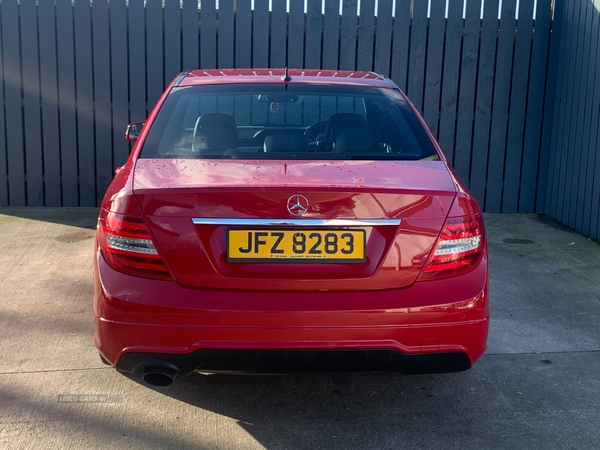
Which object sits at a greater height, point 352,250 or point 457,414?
point 352,250

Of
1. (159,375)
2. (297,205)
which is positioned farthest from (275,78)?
(159,375)

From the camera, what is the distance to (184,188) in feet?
9.46

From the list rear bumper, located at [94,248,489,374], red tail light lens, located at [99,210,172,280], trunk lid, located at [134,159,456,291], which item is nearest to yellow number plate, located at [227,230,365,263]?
trunk lid, located at [134,159,456,291]

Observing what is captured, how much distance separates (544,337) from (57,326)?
288 centimetres

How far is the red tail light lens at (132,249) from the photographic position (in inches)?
113

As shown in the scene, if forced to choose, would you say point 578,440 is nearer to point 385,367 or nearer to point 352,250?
point 385,367

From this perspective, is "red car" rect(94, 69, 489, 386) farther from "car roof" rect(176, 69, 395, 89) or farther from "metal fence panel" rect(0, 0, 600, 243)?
"metal fence panel" rect(0, 0, 600, 243)

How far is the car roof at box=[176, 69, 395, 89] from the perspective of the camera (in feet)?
13.1

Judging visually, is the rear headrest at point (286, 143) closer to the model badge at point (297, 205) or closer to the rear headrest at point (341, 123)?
the rear headrest at point (341, 123)

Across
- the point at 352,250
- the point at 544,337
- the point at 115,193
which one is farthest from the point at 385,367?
→ the point at 544,337

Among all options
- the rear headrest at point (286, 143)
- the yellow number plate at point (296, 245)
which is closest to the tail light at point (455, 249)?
the yellow number plate at point (296, 245)

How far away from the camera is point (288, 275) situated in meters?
2.86

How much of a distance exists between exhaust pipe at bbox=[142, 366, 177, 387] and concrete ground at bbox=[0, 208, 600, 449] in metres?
Answer: 0.29

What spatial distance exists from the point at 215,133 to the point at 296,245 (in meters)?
0.98
